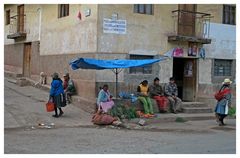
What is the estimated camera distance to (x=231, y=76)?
18375mm

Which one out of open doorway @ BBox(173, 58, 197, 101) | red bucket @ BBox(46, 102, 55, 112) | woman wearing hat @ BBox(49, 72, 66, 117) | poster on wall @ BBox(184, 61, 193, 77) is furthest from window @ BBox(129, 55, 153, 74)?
red bucket @ BBox(46, 102, 55, 112)

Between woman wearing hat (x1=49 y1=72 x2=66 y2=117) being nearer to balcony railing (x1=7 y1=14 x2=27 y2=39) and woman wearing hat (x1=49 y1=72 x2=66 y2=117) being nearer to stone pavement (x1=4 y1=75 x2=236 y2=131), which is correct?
stone pavement (x1=4 y1=75 x2=236 y2=131)

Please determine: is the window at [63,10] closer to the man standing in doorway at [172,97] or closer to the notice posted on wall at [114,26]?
the notice posted on wall at [114,26]

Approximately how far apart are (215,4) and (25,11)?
9.89 meters

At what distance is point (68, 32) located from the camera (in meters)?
16.0

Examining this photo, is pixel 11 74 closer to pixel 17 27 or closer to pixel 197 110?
pixel 17 27

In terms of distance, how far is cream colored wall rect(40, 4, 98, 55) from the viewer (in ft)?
46.6

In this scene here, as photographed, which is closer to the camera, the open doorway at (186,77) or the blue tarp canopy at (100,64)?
the blue tarp canopy at (100,64)

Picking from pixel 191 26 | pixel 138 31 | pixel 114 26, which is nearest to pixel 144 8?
pixel 138 31

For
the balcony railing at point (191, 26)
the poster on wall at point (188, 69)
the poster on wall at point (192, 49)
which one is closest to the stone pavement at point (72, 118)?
the poster on wall at point (188, 69)

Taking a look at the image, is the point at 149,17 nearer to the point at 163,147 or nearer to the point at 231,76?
the point at 231,76

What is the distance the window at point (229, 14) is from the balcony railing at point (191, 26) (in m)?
1.08

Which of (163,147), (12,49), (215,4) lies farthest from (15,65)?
(163,147)

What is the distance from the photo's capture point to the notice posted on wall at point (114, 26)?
14.1 metres
